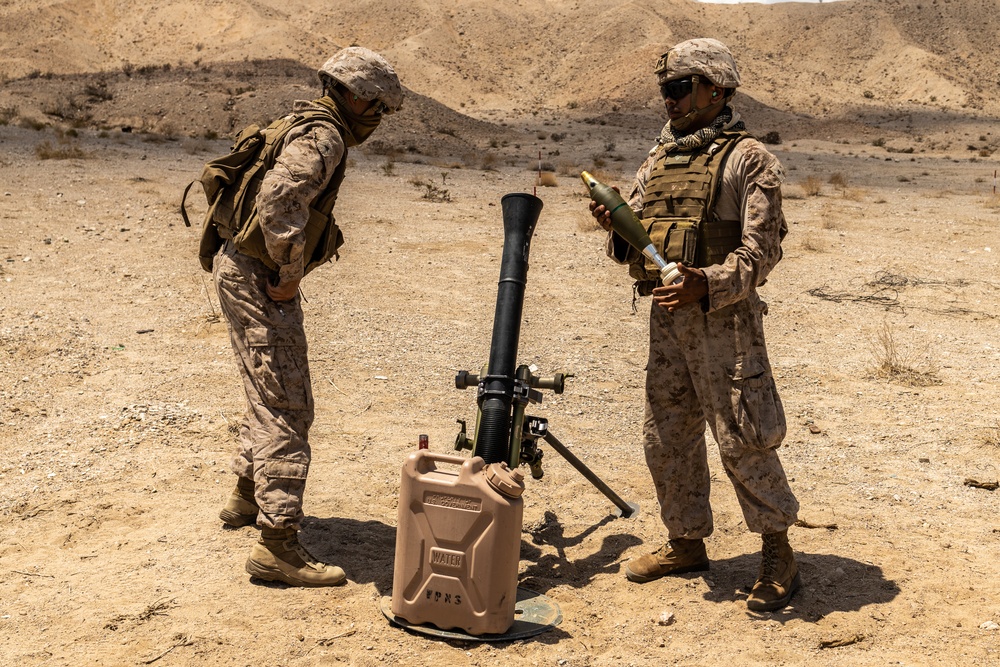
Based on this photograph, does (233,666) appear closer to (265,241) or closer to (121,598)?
(121,598)

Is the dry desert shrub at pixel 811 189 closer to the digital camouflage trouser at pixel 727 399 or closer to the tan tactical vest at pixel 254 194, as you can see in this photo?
the digital camouflage trouser at pixel 727 399

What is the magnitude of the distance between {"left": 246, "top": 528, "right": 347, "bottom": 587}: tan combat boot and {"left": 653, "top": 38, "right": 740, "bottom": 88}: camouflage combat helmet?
235 centimetres

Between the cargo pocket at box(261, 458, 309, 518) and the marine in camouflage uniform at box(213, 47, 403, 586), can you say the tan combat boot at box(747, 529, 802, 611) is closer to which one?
the marine in camouflage uniform at box(213, 47, 403, 586)

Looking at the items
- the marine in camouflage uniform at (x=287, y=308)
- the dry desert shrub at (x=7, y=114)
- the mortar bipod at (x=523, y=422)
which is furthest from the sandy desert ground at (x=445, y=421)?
the dry desert shrub at (x=7, y=114)

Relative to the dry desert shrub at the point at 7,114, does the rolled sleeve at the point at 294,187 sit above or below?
below

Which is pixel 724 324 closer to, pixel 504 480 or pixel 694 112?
pixel 694 112

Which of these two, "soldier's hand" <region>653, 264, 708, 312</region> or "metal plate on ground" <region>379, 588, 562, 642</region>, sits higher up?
"soldier's hand" <region>653, 264, 708, 312</region>

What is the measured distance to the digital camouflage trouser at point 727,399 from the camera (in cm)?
359

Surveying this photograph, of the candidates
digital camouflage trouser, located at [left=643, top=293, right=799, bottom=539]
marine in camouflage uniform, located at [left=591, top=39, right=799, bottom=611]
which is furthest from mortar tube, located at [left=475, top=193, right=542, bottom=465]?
digital camouflage trouser, located at [left=643, top=293, right=799, bottom=539]

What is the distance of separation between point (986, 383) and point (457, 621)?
504 centimetres

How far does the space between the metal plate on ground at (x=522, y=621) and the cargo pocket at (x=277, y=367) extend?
2.92 feet

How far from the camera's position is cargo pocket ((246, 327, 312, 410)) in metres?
3.95

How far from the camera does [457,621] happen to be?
348 centimetres

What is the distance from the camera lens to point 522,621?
370 centimetres
